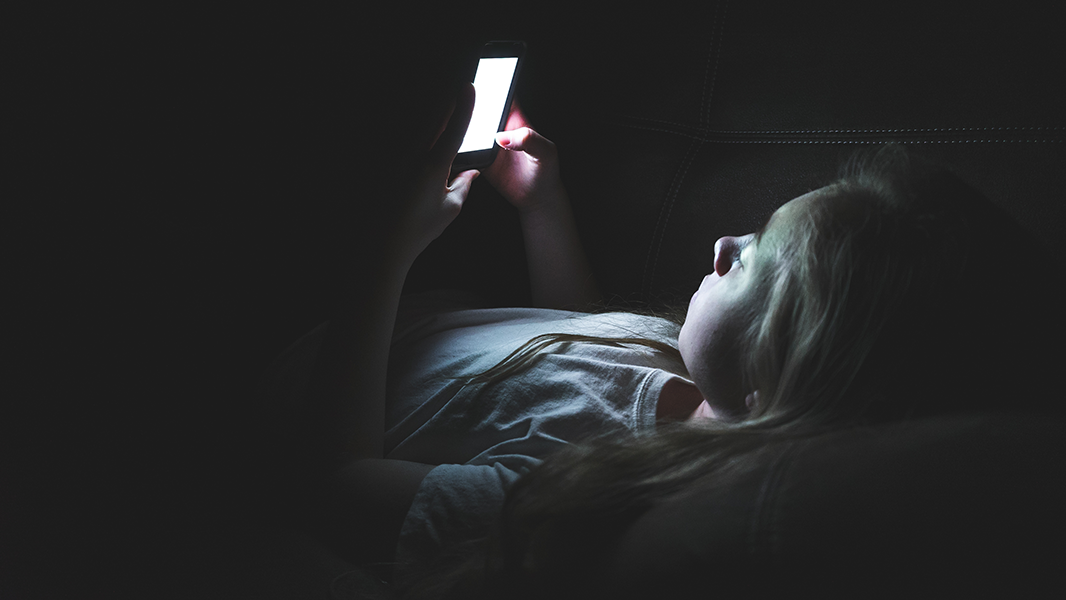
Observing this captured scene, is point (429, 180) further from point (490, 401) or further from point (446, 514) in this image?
point (446, 514)

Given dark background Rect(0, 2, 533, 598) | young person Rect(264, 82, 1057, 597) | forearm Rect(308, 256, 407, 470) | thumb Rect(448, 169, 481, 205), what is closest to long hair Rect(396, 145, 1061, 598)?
young person Rect(264, 82, 1057, 597)

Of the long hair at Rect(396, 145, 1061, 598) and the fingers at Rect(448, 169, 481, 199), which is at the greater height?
the fingers at Rect(448, 169, 481, 199)

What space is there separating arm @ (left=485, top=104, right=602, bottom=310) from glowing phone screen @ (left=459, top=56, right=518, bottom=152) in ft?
0.19

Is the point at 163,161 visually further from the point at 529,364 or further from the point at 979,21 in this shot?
the point at 979,21

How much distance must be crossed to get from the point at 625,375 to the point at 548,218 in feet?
1.19

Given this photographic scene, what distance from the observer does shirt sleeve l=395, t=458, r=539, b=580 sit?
62 cm

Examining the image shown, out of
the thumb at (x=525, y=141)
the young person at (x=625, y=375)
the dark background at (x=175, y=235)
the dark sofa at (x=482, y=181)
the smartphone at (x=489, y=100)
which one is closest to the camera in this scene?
the young person at (x=625, y=375)

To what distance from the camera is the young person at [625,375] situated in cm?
54

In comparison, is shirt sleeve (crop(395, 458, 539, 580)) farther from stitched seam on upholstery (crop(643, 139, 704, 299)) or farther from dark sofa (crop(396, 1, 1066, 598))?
stitched seam on upholstery (crop(643, 139, 704, 299))

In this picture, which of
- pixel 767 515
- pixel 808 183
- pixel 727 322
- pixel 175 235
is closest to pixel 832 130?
pixel 808 183

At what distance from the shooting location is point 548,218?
3.47 feet

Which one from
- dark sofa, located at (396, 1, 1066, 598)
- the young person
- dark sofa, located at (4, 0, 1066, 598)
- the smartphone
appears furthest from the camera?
the smartphone

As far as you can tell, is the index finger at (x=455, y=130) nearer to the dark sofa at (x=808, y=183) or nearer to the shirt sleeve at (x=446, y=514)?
the dark sofa at (x=808, y=183)

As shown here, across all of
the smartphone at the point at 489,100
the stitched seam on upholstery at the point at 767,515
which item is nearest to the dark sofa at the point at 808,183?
the stitched seam on upholstery at the point at 767,515
